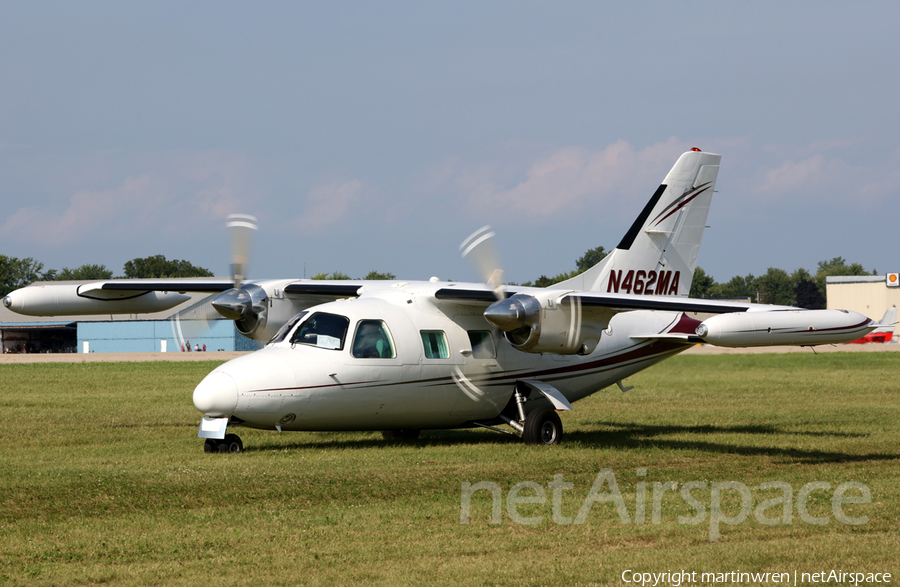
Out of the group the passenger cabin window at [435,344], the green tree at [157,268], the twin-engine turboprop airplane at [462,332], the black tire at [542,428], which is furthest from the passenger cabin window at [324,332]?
the green tree at [157,268]

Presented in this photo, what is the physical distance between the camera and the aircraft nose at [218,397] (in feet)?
48.6

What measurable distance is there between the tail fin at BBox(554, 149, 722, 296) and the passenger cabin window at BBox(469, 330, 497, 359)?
9.97ft

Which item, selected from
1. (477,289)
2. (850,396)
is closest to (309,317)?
(477,289)

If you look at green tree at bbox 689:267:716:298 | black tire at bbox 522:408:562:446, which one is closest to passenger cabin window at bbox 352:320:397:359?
black tire at bbox 522:408:562:446

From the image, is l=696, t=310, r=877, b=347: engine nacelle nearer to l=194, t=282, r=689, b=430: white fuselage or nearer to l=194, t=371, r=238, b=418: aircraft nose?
l=194, t=282, r=689, b=430: white fuselage

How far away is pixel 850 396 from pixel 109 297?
2020 cm

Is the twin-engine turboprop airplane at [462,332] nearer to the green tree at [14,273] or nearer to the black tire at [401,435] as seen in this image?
A: the black tire at [401,435]

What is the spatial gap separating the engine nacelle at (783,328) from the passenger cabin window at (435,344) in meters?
4.94

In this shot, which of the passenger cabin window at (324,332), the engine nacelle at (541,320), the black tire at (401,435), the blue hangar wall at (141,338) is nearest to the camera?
the engine nacelle at (541,320)

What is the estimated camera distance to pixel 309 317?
16.3m

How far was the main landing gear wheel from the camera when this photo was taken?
15.4 metres

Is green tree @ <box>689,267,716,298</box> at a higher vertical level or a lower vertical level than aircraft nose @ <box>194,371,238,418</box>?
higher

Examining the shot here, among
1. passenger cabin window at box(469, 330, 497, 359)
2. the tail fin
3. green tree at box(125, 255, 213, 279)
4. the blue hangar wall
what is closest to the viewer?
passenger cabin window at box(469, 330, 497, 359)

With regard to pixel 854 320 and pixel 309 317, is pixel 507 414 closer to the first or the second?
pixel 309 317
